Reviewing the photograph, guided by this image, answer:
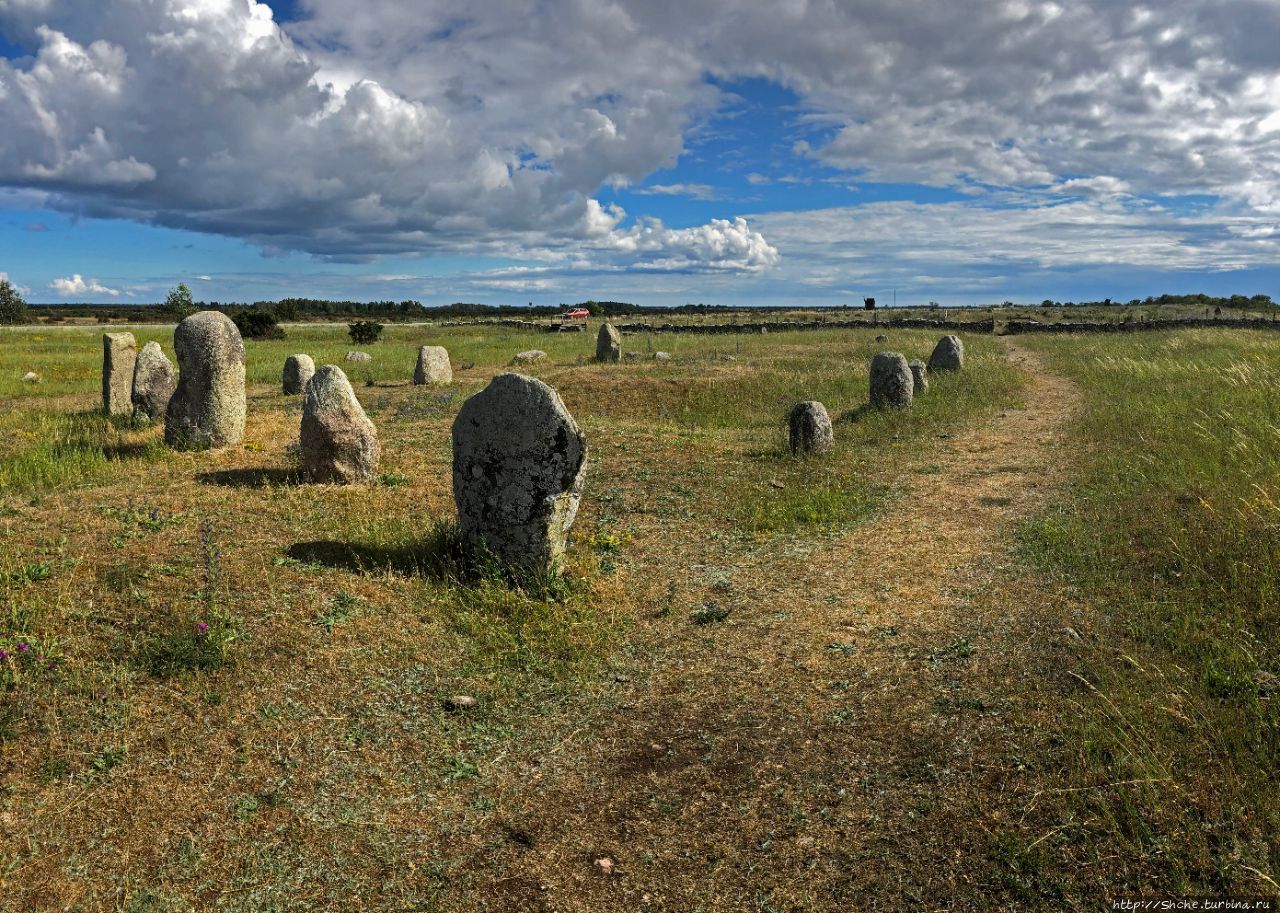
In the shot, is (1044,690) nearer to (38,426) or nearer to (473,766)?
(473,766)

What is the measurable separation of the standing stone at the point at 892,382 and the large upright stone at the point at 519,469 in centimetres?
1316

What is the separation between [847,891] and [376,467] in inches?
393

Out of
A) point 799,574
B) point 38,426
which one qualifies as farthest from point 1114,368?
point 38,426

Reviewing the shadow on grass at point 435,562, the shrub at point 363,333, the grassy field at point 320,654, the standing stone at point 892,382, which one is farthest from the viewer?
the shrub at point 363,333

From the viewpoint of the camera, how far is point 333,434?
39.3ft

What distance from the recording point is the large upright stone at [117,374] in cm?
1905

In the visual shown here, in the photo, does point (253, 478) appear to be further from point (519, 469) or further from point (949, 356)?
point (949, 356)

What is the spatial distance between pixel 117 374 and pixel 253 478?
984 centimetres

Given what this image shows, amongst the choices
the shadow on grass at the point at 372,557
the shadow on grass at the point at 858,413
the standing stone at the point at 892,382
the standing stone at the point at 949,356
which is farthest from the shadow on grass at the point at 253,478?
the standing stone at the point at 949,356

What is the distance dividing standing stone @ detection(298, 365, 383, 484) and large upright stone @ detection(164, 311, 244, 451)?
3.12 m

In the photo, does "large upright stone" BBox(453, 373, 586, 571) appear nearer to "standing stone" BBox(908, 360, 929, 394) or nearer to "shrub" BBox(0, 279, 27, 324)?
"standing stone" BBox(908, 360, 929, 394)

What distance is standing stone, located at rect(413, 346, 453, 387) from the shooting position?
2650 cm

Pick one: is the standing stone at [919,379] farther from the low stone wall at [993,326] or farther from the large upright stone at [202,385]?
the low stone wall at [993,326]

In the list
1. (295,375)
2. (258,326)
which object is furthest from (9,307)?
(295,375)
